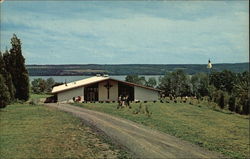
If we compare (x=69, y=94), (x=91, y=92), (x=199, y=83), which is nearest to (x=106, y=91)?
(x=91, y=92)

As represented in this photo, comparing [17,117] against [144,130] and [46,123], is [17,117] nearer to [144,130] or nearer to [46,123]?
[46,123]

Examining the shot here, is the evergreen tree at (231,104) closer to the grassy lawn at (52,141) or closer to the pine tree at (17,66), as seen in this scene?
the pine tree at (17,66)

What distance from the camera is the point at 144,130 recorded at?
23.3 m

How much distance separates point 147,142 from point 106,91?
36.3m

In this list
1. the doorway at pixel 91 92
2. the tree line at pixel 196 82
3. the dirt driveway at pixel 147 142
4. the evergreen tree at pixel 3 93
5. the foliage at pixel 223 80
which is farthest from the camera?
the foliage at pixel 223 80

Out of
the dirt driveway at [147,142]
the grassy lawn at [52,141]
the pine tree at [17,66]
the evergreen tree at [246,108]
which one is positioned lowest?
the evergreen tree at [246,108]

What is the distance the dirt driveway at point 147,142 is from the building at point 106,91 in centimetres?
2932

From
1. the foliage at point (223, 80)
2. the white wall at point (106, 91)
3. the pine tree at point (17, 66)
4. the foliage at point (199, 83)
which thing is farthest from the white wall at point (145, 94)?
the foliage at point (223, 80)

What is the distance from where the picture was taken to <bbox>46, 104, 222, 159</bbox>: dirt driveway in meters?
17.5

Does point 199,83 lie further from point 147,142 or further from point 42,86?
point 147,142

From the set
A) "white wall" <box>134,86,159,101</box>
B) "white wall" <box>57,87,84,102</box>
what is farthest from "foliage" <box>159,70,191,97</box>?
"white wall" <box>57,87,84,102</box>

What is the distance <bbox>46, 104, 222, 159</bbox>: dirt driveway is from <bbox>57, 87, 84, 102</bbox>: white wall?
29.2m

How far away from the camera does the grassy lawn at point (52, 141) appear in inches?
629

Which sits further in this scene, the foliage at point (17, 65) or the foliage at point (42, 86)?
the foliage at point (42, 86)
